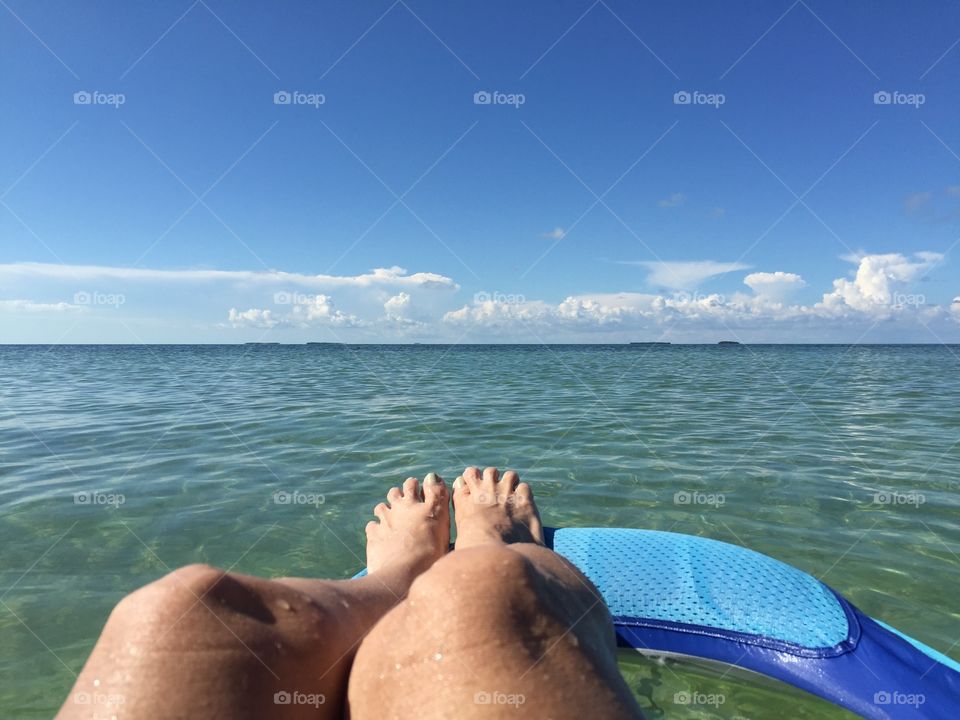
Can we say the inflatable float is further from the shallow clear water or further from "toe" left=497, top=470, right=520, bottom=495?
"toe" left=497, top=470, right=520, bottom=495

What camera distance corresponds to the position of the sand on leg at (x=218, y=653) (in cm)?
110

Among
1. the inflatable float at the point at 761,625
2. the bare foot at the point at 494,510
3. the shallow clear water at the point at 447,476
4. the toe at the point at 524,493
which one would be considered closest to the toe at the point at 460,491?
the bare foot at the point at 494,510

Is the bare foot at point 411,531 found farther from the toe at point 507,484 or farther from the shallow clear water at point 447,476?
the shallow clear water at point 447,476

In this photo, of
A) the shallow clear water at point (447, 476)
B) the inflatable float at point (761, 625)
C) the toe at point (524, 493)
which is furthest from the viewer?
the toe at point (524, 493)

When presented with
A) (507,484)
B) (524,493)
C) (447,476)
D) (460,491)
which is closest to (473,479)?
(460,491)

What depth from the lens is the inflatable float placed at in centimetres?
201

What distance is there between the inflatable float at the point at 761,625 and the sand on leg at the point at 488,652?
4.06ft

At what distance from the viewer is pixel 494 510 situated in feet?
9.98

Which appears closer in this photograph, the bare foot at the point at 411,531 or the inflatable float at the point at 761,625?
the inflatable float at the point at 761,625

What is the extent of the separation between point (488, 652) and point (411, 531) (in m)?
1.74

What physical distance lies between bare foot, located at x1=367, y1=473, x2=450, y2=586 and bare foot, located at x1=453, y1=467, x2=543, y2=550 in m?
0.11

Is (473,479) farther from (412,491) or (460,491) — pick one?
(412,491)

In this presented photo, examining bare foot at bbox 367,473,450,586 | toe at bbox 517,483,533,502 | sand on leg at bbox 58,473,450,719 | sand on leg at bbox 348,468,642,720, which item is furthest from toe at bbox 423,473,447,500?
sand on leg at bbox 348,468,642,720

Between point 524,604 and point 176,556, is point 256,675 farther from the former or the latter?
point 176,556
